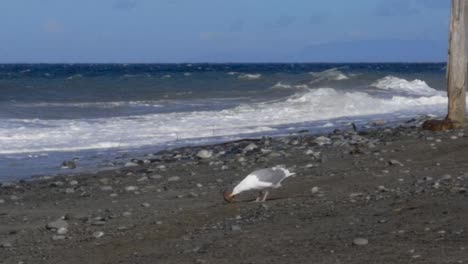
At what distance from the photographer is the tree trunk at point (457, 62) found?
14.4 meters

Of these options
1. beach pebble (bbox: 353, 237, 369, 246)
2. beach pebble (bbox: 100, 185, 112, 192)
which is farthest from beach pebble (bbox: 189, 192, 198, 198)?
beach pebble (bbox: 353, 237, 369, 246)

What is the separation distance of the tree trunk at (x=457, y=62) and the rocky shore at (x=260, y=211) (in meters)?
0.75

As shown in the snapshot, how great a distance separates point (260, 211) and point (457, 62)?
6639 mm

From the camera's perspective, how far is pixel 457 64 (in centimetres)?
1472

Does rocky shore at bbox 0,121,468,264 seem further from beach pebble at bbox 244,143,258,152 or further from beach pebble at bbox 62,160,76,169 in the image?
beach pebble at bbox 62,160,76,169

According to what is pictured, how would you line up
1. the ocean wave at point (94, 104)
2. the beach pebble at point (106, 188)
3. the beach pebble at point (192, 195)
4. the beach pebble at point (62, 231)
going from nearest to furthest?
the beach pebble at point (62, 231) < the beach pebble at point (192, 195) < the beach pebble at point (106, 188) < the ocean wave at point (94, 104)

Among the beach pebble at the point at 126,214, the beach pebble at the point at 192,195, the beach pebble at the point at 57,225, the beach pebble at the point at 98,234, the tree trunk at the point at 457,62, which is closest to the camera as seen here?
the beach pebble at the point at 98,234

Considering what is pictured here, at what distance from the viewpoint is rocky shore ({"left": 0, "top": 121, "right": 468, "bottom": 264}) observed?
7.30 metres

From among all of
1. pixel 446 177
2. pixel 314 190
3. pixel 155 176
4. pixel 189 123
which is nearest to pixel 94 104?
pixel 189 123

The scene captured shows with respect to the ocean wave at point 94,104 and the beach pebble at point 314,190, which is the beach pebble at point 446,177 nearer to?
the beach pebble at point 314,190

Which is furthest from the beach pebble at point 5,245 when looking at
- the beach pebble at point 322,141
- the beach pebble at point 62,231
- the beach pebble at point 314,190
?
the beach pebble at point 322,141

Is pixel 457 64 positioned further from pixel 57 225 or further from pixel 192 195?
pixel 57 225

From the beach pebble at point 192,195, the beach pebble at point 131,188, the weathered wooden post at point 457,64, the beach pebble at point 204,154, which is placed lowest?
the beach pebble at point 204,154

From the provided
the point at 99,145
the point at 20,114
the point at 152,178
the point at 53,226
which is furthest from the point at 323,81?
the point at 53,226
